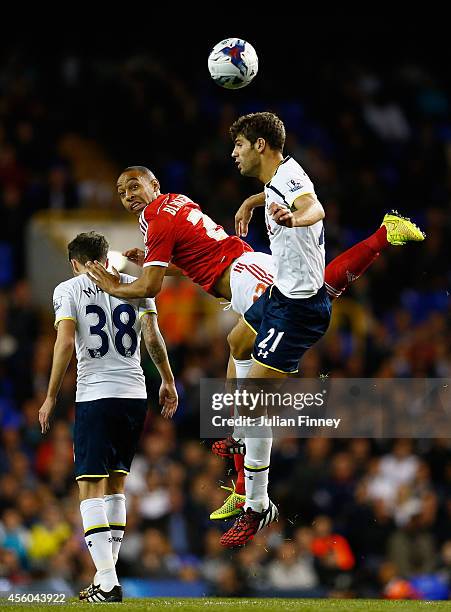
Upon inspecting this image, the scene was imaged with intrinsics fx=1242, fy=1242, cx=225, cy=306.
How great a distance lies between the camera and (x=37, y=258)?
693 inches

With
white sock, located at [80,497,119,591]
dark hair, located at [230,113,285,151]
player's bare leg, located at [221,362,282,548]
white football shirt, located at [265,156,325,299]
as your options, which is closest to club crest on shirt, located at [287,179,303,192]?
white football shirt, located at [265,156,325,299]

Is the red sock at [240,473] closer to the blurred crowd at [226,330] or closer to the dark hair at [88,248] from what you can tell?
the dark hair at [88,248]

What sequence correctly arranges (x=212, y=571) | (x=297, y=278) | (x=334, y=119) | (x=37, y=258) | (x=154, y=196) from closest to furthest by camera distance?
(x=297, y=278) < (x=154, y=196) < (x=212, y=571) < (x=37, y=258) < (x=334, y=119)

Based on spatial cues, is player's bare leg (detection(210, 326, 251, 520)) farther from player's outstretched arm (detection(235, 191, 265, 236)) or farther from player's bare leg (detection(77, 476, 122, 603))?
player's bare leg (detection(77, 476, 122, 603))

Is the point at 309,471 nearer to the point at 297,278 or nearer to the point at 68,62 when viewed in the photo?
the point at 297,278

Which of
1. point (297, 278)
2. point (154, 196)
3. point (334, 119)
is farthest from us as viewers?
point (334, 119)

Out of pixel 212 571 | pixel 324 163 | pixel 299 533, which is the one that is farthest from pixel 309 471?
pixel 324 163

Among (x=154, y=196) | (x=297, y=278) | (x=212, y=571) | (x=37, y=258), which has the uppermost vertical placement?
(x=37, y=258)

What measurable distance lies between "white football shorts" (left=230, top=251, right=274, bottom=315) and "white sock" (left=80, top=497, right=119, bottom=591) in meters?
1.72

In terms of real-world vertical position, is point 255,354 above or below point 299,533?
above

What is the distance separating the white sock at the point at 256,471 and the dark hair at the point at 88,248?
66.6 inches

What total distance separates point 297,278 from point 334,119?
13.1 meters

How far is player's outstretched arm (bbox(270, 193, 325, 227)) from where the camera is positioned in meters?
7.68

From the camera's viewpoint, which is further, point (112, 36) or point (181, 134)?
point (112, 36)
